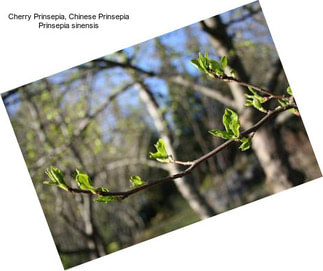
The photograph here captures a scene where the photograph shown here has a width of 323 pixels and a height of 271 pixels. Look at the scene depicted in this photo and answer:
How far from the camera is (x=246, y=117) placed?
3348 mm

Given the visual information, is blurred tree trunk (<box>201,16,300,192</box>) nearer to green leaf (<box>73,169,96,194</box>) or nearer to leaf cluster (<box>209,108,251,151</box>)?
leaf cluster (<box>209,108,251,151</box>)

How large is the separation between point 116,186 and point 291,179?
4.55 metres

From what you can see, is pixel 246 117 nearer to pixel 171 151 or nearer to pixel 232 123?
pixel 171 151

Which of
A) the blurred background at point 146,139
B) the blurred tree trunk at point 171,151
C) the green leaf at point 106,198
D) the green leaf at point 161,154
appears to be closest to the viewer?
the green leaf at point 106,198

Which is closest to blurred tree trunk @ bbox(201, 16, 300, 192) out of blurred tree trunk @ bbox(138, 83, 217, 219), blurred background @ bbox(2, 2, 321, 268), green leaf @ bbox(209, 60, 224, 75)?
blurred tree trunk @ bbox(138, 83, 217, 219)

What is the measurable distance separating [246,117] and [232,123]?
2451 millimetres

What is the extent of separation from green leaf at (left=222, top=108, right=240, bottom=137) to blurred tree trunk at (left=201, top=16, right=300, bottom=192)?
234cm

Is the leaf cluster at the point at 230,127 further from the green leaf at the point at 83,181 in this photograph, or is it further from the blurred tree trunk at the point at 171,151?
the blurred tree trunk at the point at 171,151

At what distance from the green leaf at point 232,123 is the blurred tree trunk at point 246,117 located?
7.69ft

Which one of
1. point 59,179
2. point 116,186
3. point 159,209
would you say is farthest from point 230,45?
point 159,209

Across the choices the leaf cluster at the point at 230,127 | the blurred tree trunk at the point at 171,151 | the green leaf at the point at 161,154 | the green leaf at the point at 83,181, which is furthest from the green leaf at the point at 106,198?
the blurred tree trunk at the point at 171,151

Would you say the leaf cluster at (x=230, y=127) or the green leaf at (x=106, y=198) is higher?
the leaf cluster at (x=230, y=127)

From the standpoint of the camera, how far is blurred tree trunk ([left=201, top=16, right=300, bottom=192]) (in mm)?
3312

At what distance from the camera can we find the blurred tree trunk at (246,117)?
331 cm
